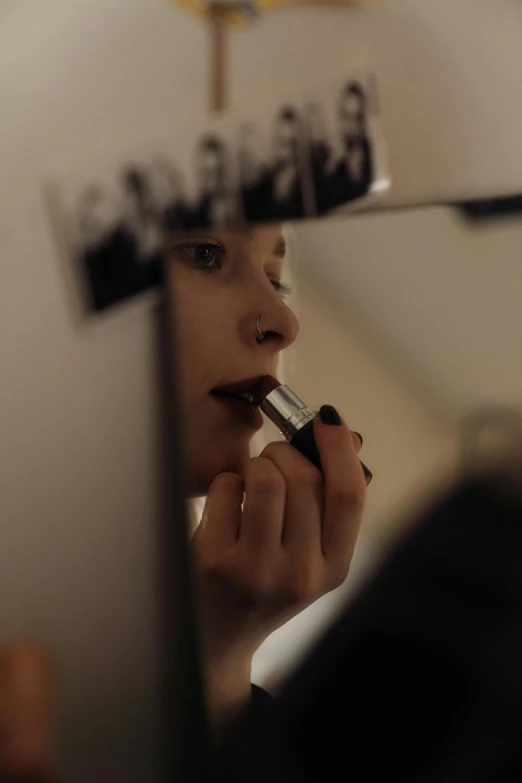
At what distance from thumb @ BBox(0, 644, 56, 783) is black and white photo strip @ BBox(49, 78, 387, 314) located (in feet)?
0.87

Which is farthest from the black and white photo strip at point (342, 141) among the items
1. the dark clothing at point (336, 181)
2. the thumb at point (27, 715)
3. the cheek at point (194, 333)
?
the thumb at point (27, 715)

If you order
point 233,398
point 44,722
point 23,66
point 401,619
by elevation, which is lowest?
point 44,722

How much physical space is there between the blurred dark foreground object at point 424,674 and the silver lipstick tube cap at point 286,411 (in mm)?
102

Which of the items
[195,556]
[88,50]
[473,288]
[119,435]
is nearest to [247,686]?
[195,556]

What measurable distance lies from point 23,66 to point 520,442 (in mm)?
443

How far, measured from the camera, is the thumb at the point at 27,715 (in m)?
0.35

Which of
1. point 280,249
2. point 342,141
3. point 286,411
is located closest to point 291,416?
point 286,411

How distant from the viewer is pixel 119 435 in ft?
1.30

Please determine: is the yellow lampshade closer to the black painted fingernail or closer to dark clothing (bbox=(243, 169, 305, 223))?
dark clothing (bbox=(243, 169, 305, 223))

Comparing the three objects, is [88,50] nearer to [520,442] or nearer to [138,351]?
[138,351]

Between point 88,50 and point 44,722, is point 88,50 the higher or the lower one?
the higher one

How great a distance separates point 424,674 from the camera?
32 centimetres

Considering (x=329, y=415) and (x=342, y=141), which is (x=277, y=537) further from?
(x=342, y=141)

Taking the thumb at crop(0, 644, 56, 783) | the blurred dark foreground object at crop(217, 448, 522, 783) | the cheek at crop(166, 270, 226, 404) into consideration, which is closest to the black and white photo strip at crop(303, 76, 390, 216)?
the cheek at crop(166, 270, 226, 404)
